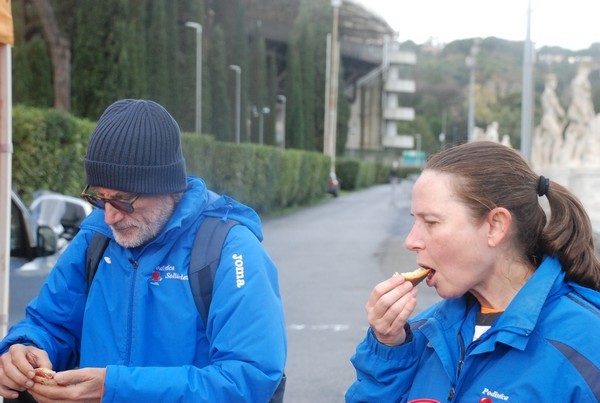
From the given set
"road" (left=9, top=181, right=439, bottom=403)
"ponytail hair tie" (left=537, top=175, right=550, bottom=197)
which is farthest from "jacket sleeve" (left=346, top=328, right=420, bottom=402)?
"road" (left=9, top=181, right=439, bottom=403)

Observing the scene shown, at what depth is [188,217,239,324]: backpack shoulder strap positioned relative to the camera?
8.11ft

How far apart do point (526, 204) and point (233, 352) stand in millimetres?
893

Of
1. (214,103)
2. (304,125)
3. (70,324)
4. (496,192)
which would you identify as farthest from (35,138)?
(304,125)

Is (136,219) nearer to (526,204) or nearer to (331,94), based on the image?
(526,204)

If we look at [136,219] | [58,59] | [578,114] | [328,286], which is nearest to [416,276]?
[136,219]

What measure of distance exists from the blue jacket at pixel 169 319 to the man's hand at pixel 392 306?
1.23 ft

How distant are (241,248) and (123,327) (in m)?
0.43

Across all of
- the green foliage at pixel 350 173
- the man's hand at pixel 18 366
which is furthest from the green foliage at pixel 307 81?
the man's hand at pixel 18 366

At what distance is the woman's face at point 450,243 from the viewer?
2.17 meters

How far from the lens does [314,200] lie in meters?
42.9

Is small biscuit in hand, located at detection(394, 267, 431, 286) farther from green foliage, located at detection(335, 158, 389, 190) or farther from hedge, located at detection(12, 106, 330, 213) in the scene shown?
green foliage, located at detection(335, 158, 389, 190)

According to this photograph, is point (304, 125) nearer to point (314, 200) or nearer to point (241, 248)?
point (314, 200)

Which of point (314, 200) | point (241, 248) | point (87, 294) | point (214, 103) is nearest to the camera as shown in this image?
point (241, 248)

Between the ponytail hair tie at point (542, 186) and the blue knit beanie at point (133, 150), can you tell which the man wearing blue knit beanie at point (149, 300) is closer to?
the blue knit beanie at point (133, 150)
